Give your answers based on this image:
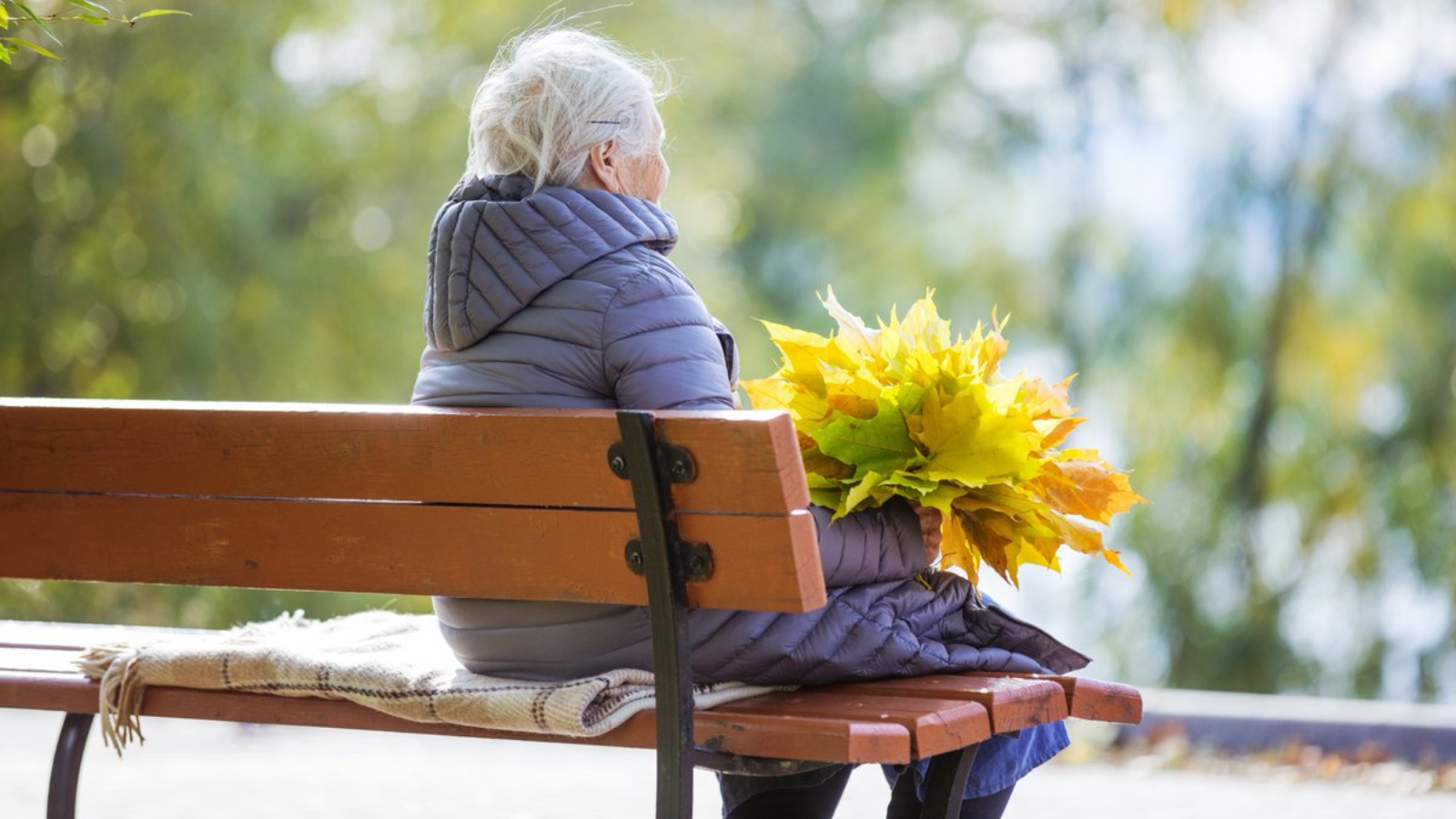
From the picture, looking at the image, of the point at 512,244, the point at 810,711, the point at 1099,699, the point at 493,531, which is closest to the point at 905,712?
the point at 810,711

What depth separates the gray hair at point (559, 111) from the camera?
2.47 m

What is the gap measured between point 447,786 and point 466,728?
275 cm

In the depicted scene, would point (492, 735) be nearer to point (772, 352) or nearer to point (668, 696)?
point (668, 696)

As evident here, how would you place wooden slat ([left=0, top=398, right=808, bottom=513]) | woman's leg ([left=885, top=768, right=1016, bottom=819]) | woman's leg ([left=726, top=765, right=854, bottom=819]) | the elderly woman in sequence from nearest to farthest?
wooden slat ([left=0, top=398, right=808, bottom=513])
the elderly woman
woman's leg ([left=885, top=768, right=1016, bottom=819])
woman's leg ([left=726, top=765, right=854, bottom=819])

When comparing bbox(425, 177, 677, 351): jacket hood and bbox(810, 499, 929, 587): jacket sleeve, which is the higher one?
bbox(425, 177, 677, 351): jacket hood

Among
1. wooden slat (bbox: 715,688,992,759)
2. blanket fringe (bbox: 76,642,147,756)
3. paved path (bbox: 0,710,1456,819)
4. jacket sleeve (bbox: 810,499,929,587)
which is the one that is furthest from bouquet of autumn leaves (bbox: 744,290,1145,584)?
paved path (bbox: 0,710,1456,819)

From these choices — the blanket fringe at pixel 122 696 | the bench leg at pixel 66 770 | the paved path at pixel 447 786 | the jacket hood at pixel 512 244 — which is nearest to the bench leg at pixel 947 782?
the jacket hood at pixel 512 244

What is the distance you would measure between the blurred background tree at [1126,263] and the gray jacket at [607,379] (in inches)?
297

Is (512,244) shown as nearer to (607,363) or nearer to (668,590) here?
(607,363)

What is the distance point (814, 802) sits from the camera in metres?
2.61

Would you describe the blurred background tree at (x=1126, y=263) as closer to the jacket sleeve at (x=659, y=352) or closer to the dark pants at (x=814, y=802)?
the dark pants at (x=814, y=802)

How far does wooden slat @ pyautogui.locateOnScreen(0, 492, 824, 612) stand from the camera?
1.96 metres

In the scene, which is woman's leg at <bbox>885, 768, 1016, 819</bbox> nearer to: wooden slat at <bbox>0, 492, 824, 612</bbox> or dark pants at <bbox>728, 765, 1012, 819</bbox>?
dark pants at <bbox>728, 765, 1012, 819</bbox>

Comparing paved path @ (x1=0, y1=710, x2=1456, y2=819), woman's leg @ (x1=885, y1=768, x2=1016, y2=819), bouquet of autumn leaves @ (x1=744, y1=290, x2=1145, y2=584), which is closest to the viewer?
→ bouquet of autumn leaves @ (x1=744, y1=290, x2=1145, y2=584)
